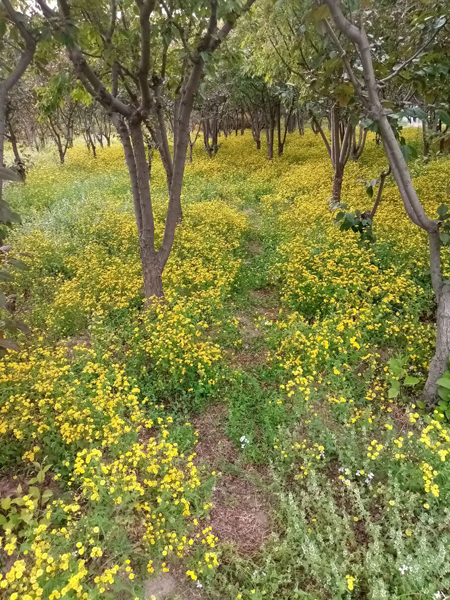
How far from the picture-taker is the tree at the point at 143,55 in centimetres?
356

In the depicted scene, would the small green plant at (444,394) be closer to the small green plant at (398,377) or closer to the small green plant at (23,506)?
the small green plant at (398,377)

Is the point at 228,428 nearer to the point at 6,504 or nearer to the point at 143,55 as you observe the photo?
the point at 6,504

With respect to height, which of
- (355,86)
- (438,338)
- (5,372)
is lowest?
(5,372)

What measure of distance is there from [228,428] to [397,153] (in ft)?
10.0

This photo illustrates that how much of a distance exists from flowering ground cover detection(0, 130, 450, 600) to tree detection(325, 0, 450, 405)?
1.47 feet

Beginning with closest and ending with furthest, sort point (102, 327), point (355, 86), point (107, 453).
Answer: point (355, 86) → point (107, 453) → point (102, 327)

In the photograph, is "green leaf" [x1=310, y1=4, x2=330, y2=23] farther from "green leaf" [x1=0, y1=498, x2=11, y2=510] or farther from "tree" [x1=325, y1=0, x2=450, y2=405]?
"green leaf" [x1=0, y1=498, x2=11, y2=510]

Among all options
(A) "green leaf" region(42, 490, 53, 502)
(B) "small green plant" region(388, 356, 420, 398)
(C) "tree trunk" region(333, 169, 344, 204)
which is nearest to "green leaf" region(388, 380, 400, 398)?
(B) "small green plant" region(388, 356, 420, 398)

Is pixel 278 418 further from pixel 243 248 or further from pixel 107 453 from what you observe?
pixel 243 248

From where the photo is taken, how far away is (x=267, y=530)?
3260 millimetres

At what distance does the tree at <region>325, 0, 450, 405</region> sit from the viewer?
2.84 metres

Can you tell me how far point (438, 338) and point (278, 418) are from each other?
182 centimetres

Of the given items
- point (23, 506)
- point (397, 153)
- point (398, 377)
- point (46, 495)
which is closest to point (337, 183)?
point (398, 377)

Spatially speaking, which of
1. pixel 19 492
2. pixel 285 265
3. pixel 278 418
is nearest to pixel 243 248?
pixel 285 265
